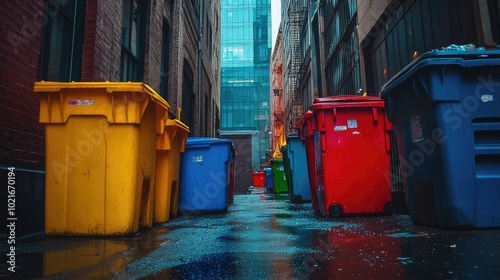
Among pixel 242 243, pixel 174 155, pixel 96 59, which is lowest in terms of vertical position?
pixel 242 243

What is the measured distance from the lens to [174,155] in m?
4.45

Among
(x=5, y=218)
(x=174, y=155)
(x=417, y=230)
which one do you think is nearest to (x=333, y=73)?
(x=174, y=155)

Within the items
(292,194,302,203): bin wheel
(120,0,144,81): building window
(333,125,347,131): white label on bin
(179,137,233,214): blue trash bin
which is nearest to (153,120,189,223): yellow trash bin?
(179,137,233,214): blue trash bin

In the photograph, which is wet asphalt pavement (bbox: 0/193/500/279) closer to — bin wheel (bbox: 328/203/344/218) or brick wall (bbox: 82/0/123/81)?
bin wheel (bbox: 328/203/344/218)

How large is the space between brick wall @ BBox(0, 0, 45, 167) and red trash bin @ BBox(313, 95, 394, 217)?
3198 mm

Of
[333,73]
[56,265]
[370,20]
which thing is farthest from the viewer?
[333,73]

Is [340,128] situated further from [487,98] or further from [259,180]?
[259,180]

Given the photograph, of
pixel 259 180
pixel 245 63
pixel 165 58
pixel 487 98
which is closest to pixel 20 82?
pixel 487 98

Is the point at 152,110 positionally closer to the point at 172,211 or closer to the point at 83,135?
the point at 83,135

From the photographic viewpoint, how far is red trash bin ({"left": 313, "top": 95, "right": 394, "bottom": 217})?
4.16 metres

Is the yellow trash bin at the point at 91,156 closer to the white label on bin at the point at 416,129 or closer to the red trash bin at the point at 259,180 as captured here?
the white label on bin at the point at 416,129

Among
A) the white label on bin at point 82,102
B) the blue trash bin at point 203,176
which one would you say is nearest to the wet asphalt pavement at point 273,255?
the white label on bin at point 82,102

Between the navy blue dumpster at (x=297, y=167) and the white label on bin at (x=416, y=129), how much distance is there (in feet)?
13.0

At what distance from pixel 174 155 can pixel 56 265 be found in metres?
2.54
